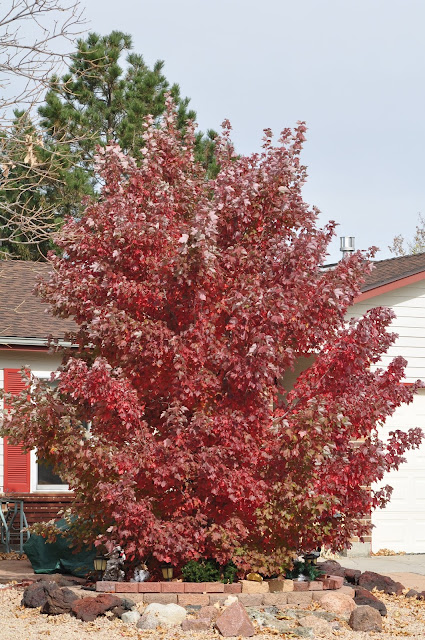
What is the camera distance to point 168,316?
948cm

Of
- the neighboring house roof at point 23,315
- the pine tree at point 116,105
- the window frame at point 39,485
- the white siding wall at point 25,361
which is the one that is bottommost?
the window frame at point 39,485

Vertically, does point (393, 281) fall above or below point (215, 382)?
above

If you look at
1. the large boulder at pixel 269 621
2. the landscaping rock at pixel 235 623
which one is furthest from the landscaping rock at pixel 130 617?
the large boulder at pixel 269 621

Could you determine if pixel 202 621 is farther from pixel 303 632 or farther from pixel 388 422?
pixel 388 422

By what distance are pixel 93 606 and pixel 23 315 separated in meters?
8.29

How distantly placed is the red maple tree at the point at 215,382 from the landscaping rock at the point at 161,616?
2.00 ft

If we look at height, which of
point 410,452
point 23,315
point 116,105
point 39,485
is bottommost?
point 39,485

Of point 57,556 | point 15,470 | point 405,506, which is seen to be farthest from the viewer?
point 15,470

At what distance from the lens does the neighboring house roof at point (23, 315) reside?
1449 cm

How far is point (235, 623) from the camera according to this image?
777cm

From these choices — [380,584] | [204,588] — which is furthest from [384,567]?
[204,588]

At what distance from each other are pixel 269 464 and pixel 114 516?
1540 mm

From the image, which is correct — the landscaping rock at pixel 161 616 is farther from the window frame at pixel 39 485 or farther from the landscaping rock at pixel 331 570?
the window frame at pixel 39 485

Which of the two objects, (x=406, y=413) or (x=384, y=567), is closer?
(x=384, y=567)
